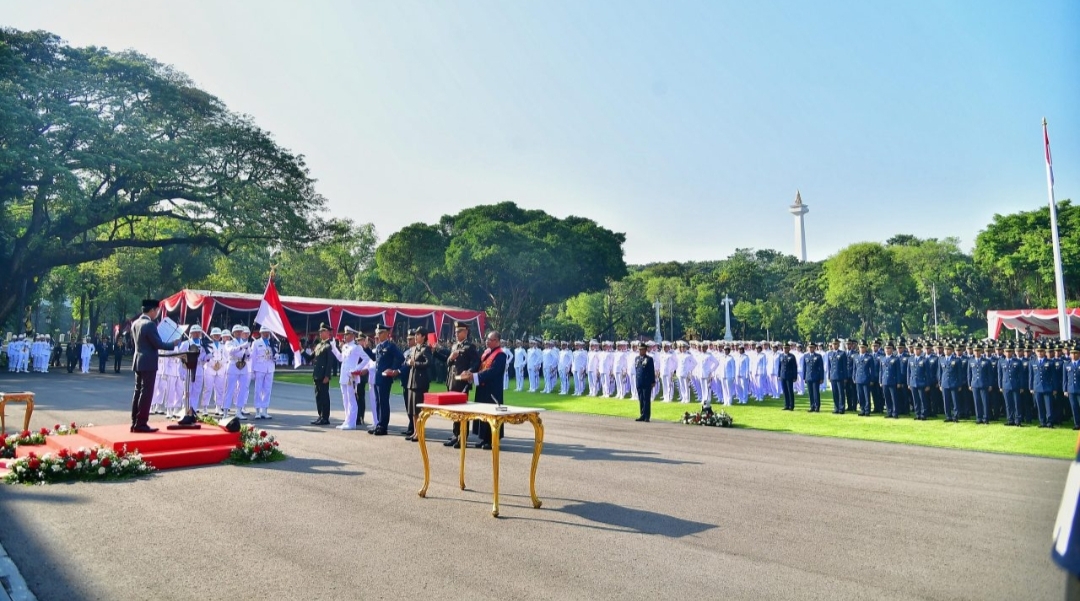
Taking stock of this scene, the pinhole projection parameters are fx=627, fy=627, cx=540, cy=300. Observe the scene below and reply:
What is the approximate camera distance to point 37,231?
32.2 m

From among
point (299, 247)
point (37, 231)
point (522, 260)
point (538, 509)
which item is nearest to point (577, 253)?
point (522, 260)

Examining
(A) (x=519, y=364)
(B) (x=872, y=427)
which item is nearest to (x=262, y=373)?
(A) (x=519, y=364)

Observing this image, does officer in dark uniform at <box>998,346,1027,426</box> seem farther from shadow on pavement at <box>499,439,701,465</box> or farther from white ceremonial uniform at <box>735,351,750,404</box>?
shadow on pavement at <box>499,439,701,465</box>

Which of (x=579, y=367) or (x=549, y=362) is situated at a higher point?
(x=549, y=362)

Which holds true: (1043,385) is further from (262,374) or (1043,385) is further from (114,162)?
(114,162)

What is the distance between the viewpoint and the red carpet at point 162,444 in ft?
27.3

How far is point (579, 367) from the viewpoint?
74.5ft

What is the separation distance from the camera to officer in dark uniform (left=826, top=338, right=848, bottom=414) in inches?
641

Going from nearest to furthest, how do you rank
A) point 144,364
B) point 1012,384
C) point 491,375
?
point 144,364 → point 491,375 → point 1012,384

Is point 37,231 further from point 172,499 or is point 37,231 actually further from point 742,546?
point 742,546

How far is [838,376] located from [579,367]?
8.99 metres

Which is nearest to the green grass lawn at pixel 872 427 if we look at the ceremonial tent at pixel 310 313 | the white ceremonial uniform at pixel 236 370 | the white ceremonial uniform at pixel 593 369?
the white ceremonial uniform at pixel 593 369

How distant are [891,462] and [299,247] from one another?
1313 inches

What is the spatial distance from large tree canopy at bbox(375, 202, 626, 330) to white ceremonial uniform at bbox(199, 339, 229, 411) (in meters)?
28.2
